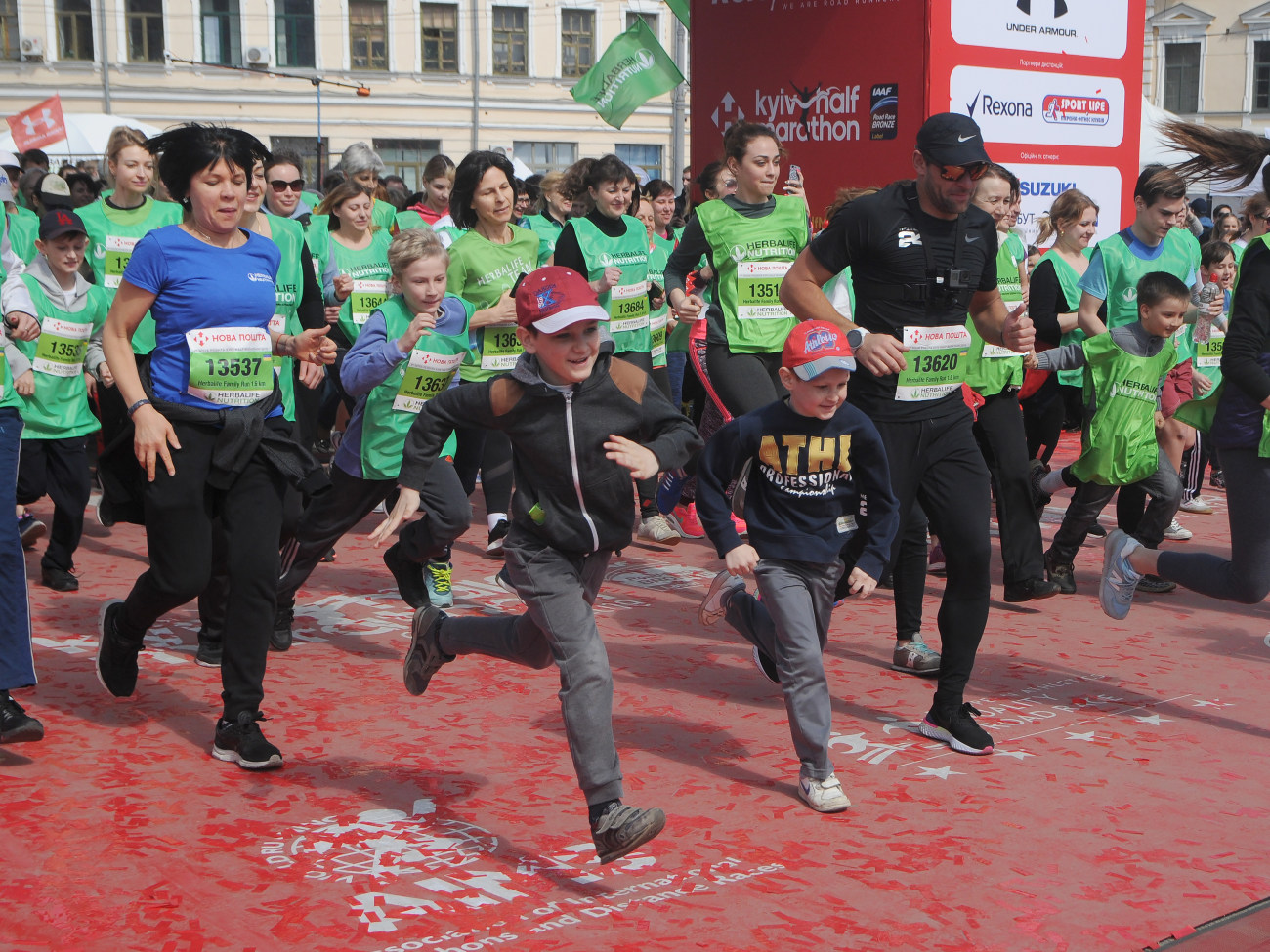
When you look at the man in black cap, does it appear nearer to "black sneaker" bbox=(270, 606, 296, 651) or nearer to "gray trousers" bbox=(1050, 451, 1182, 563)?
"gray trousers" bbox=(1050, 451, 1182, 563)

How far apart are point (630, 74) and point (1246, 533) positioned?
11.7m

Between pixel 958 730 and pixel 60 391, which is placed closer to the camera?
pixel 958 730

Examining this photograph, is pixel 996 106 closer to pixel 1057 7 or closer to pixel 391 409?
pixel 1057 7

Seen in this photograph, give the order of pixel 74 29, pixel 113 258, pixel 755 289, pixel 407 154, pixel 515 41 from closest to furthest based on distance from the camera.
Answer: pixel 755 289 → pixel 113 258 → pixel 74 29 → pixel 407 154 → pixel 515 41

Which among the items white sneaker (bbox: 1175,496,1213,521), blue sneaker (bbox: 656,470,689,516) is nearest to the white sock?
blue sneaker (bbox: 656,470,689,516)

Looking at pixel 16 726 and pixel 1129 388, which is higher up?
pixel 1129 388

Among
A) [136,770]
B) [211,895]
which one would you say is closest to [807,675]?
[211,895]

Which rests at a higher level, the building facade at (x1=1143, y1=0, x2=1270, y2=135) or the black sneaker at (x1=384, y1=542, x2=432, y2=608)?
the building facade at (x1=1143, y1=0, x2=1270, y2=135)

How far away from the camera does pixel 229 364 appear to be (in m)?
4.86

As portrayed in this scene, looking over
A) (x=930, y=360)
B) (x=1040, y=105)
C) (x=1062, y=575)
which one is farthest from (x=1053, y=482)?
(x=1040, y=105)

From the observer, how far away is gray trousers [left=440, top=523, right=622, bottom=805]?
3.94m

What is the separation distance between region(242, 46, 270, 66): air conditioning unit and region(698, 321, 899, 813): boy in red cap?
150ft

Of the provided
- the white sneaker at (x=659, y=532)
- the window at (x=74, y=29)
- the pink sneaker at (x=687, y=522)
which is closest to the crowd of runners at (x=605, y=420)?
the white sneaker at (x=659, y=532)

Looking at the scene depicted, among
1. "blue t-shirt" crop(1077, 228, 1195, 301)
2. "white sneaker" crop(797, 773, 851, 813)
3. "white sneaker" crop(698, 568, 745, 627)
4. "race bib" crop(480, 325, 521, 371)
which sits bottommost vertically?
"white sneaker" crop(797, 773, 851, 813)
